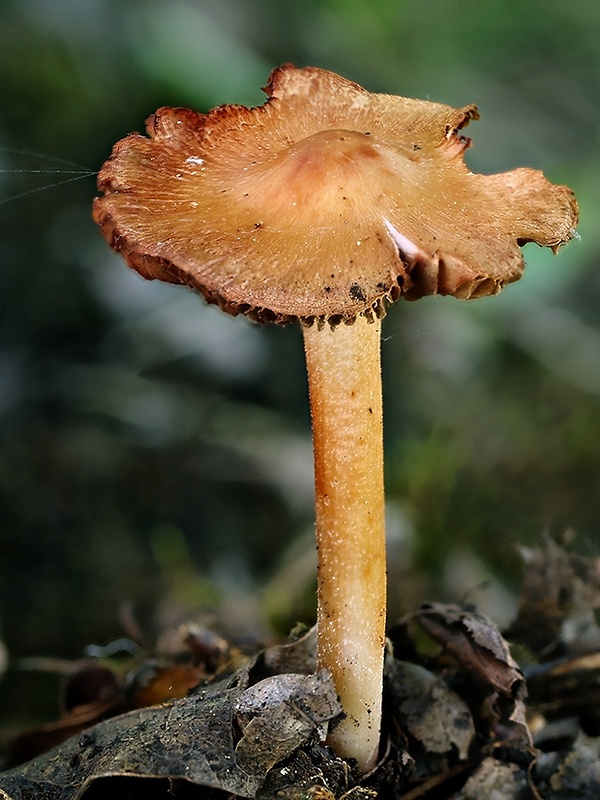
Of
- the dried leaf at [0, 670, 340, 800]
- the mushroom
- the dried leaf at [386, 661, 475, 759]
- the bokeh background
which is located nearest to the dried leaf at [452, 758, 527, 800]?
the dried leaf at [386, 661, 475, 759]

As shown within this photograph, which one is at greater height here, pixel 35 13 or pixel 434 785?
pixel 35 13

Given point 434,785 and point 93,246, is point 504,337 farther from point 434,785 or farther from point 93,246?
point 434,785

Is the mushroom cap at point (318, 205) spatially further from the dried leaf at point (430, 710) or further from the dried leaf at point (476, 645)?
the dried leaf at point (430, 710)

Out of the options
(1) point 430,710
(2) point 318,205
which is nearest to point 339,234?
(2) point 318,205

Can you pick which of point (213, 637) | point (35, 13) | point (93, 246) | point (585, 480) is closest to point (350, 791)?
point (213, 637)

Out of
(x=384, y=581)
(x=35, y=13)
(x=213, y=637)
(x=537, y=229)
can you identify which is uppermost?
(x=35, y=13)

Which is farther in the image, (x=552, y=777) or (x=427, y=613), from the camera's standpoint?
(x=427, y=613)

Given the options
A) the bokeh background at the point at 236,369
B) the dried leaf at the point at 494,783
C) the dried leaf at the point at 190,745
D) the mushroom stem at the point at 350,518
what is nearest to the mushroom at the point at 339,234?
the mushroom stem at the point at 350,518

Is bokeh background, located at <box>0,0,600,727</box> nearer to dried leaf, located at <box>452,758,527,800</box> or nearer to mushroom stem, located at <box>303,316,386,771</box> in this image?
dried leaf, located at <box>452,758,527,800</box>
